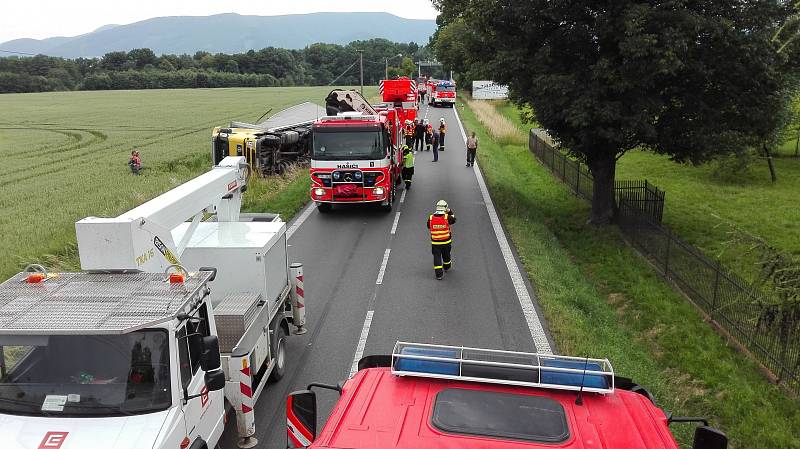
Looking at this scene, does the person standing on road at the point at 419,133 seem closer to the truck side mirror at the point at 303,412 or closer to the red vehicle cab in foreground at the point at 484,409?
the red vehicle cab in foreground at the point at 484,409

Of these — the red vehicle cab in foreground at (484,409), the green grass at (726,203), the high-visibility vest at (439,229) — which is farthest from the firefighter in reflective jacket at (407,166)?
the red vehicle cab in foreground at (484,409)

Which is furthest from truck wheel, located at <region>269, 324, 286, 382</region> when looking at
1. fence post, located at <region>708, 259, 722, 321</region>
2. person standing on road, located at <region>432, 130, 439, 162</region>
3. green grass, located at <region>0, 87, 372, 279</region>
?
person standing on road, located at <region>432, 130, 439, 162</region>

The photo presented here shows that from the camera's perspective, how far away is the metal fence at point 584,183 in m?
18.3

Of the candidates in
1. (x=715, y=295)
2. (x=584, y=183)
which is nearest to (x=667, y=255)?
(x=715, y=295)

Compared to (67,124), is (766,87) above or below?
above

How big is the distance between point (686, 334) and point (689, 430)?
3718 mm

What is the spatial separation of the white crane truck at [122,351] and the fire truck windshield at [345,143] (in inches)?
449

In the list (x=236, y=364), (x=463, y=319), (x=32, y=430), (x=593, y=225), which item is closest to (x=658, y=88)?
(x=593, y=225)

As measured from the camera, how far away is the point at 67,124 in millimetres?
54781

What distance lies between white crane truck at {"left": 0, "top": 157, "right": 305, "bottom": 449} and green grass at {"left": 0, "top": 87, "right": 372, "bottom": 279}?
8.28 m

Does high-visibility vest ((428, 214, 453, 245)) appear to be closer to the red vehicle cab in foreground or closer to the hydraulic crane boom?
the hydraulic crane boom

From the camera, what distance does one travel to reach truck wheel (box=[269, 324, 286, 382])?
8727 mm

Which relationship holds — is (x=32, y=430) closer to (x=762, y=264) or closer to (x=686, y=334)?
(x=762, y=264)

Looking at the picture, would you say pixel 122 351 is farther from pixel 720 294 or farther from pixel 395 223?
pixel 395 223
